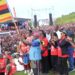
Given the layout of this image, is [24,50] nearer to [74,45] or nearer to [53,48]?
[53,48]

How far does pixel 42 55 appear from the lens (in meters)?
13.8

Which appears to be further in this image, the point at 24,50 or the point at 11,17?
the point at 24,50

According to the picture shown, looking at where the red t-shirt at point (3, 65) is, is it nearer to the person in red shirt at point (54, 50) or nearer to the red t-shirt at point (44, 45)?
the red t-shirt at point (44, 45)

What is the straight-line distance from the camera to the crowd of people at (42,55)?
485 inches

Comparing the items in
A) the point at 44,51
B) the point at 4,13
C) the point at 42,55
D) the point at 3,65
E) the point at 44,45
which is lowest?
the point at 3,65

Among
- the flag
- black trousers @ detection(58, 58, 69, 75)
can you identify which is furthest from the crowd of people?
the flag

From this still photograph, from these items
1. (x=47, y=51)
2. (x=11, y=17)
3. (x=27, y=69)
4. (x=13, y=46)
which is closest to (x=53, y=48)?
(x=47, y=51)

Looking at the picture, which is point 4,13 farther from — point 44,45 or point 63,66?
point 63,66

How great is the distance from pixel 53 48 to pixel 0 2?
9.15ft

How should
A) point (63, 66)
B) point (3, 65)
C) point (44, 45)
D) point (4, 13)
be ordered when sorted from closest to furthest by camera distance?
point (4, 13) → point (3, 65) → point (63, 66) → point (44, 45)

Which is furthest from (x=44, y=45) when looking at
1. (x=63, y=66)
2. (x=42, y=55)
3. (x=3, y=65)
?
(x=3, y=65)

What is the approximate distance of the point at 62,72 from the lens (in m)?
13.1

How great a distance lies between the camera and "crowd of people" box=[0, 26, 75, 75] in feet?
40.4

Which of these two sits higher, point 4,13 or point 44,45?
point 4,13
